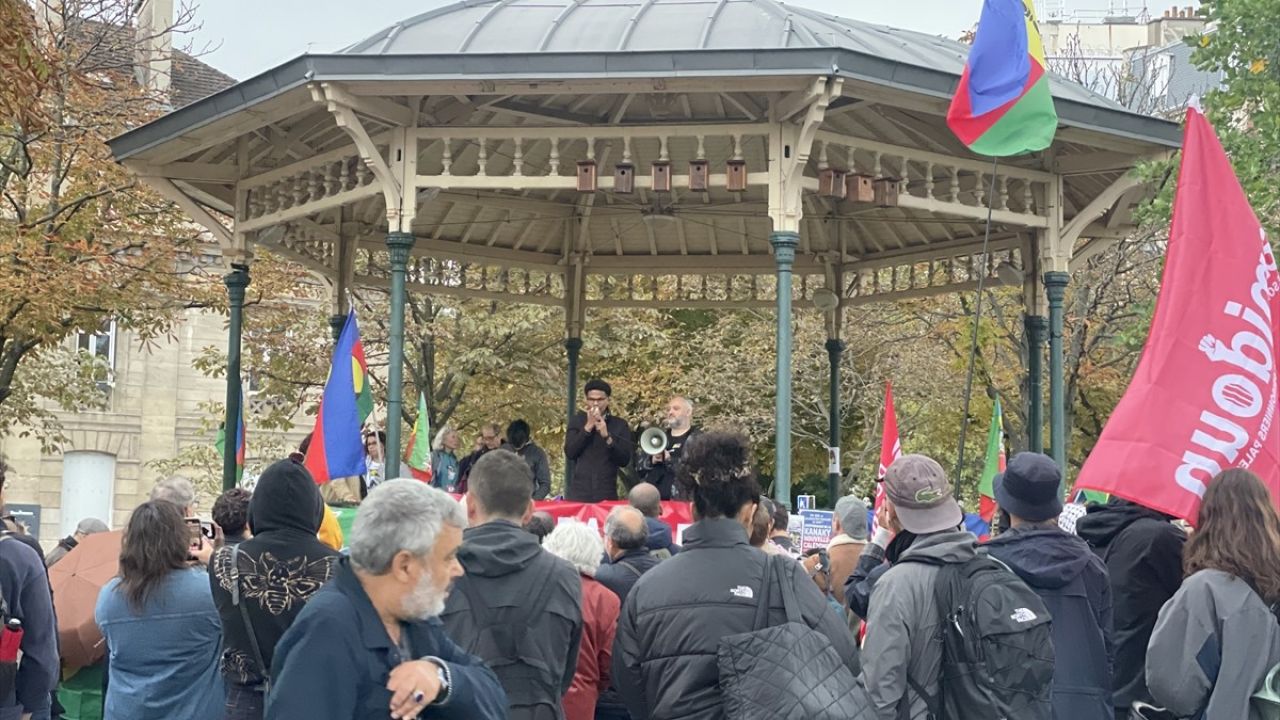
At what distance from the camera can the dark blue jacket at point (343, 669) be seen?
3.89 metres

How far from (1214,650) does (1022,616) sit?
0.84m

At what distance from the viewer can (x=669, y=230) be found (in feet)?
67.7

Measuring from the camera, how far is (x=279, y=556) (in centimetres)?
618

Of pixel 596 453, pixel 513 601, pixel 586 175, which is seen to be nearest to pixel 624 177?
pixel 586 175

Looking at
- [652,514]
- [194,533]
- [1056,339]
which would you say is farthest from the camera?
[1056,339]

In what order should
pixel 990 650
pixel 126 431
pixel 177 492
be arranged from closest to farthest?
pixel 990 650 → pixel 177 492 → pixel 126 431

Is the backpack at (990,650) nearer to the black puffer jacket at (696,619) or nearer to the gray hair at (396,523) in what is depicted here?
the black puffer jacket at (696,619)

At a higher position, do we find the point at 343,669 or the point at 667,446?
the point at 667,446

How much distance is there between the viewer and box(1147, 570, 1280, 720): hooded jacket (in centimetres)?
586

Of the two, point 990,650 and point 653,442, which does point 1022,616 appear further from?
point 653,442

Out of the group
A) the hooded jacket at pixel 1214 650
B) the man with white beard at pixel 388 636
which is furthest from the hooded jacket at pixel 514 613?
the hooded jacket at pixel 1214 650

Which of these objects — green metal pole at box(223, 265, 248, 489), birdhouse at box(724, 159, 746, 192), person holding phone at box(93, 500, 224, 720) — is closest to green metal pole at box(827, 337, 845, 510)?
birdhouse at box(724, 159, 746, 192)

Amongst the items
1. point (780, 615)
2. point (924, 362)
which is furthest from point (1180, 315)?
point (924, 362)

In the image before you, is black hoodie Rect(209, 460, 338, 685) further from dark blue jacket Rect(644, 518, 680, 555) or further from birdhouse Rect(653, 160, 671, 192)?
birdhouse Rect(653, 160, 671, 192)
